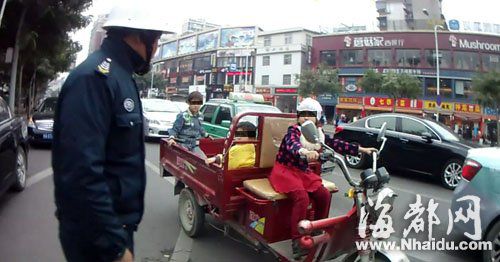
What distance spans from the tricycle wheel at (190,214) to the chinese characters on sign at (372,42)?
40.7 metres

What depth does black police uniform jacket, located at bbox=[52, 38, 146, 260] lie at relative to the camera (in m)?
1.43

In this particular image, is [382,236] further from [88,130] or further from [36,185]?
[36,185]

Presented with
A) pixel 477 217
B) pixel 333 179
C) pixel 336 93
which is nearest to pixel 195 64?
pixel 336 93

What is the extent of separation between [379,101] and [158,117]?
1207 inches

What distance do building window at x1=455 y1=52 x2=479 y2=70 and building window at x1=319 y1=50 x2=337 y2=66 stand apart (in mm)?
11838

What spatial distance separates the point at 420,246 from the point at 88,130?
171 inches

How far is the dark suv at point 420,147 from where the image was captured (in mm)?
8586

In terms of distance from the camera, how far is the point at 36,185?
6.96 meters

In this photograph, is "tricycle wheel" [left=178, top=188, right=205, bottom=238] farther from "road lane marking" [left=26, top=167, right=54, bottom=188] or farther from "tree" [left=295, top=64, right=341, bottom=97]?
"tree" [left=295, top=64, right=341, bottom=97]

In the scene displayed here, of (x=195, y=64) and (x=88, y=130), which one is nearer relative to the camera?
(x=88, y=130)

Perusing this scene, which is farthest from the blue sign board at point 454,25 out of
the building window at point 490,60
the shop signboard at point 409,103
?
the shop signboard at point 409,103

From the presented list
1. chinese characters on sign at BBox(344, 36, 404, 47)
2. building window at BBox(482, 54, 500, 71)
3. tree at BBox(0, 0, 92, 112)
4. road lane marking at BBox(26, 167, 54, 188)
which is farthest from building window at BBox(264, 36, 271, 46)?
road lane marking at BBox(26, 167, 54, 188)

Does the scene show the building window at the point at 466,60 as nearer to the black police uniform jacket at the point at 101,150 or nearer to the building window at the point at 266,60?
the building window at the point at 266,60

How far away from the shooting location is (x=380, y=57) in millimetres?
42188
